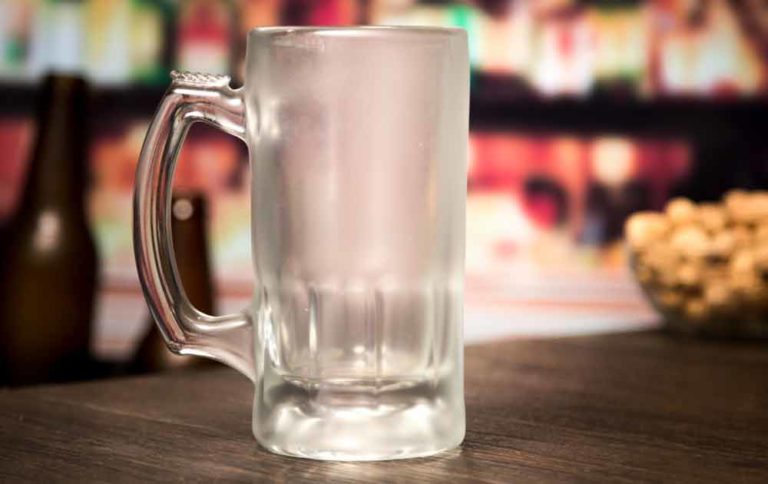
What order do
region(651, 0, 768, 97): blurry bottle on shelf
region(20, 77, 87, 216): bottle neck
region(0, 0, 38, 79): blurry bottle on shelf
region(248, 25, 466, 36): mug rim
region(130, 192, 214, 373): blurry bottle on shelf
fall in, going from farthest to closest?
1. region(651, 0, 768, 97): blurry bottle on shelf
2. region(0, 0, 38, 79): blurry bottle on shelf
3. region(20, 77, 87, 216): bottle neck
4. region(130, 192, 214, 373): blurry bottle on shelf
5. region(248, 25, 466, 36): mug rim

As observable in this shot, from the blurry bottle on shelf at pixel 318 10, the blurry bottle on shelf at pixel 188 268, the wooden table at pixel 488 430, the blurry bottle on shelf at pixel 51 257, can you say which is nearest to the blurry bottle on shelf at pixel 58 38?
the blurry bottle on shelf at pixel 318 10

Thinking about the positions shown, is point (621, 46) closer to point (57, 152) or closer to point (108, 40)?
point (108, 40)

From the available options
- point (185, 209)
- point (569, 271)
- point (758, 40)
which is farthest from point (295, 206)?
point (758, 40)

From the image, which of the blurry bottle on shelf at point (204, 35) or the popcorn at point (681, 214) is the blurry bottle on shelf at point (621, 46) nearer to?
the blurry bottle on shelf at point (204, 35)

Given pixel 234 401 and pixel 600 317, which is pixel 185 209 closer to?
pixel 234 401

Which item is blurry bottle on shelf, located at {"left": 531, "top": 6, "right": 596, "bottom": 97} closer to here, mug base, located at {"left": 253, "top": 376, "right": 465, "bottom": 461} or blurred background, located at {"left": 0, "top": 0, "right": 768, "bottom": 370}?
blurred background, located at {"left": 0, "top": 0, "right": 768, "bottom": 370}

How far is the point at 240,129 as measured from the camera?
0.51 metres

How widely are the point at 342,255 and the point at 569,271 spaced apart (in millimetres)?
1380

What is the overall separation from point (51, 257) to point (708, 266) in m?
0.72

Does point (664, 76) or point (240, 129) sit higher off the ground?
point (240, 129)

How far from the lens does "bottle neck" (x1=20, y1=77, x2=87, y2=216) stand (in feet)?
4.31

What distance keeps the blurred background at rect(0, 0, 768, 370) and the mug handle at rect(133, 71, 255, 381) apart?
4.07 ft

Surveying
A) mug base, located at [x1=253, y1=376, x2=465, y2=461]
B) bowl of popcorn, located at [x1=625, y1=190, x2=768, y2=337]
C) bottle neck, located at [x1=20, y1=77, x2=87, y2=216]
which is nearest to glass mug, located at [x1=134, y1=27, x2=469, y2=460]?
mug base, located at [x1=253, y1=376, x2=465, y2=461]

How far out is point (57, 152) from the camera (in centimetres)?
132
